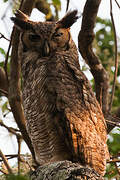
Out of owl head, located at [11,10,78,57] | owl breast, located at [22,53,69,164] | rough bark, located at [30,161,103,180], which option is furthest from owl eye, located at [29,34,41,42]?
rough bark, located at [30,161,103,180]

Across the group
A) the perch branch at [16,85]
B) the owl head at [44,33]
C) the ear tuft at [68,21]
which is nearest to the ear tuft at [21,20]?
the owl head at [44,33]

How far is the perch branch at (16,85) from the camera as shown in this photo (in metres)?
3.45

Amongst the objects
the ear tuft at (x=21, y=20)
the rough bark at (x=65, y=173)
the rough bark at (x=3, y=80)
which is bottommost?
the rough bark at (x=65, y=173)

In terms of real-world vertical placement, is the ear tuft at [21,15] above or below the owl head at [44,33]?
above

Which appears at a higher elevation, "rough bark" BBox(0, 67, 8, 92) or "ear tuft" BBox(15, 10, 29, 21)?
"ear tuft" BBox(15, 10, 29, 21)

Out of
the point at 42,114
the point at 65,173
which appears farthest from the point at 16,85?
the point at 65,173

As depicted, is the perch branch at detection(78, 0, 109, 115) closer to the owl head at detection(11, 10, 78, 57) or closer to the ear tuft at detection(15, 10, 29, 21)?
the owl head at detection(11, 10, 78, 57)

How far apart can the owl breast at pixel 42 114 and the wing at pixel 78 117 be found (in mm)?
73

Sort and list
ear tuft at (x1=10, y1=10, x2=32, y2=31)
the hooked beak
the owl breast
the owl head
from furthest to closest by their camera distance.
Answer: ear tuft at (x1=10, y1=10, x2=32, y2=31)
the owl head
the hooked beak
the owl breast

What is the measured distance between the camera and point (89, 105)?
297 cm

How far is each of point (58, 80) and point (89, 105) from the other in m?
0.37

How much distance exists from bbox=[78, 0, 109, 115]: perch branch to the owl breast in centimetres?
54

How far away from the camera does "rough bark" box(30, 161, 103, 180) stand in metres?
1.91

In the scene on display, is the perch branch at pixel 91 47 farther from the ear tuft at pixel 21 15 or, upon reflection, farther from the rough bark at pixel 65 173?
the rough bark at pixel 65 173
